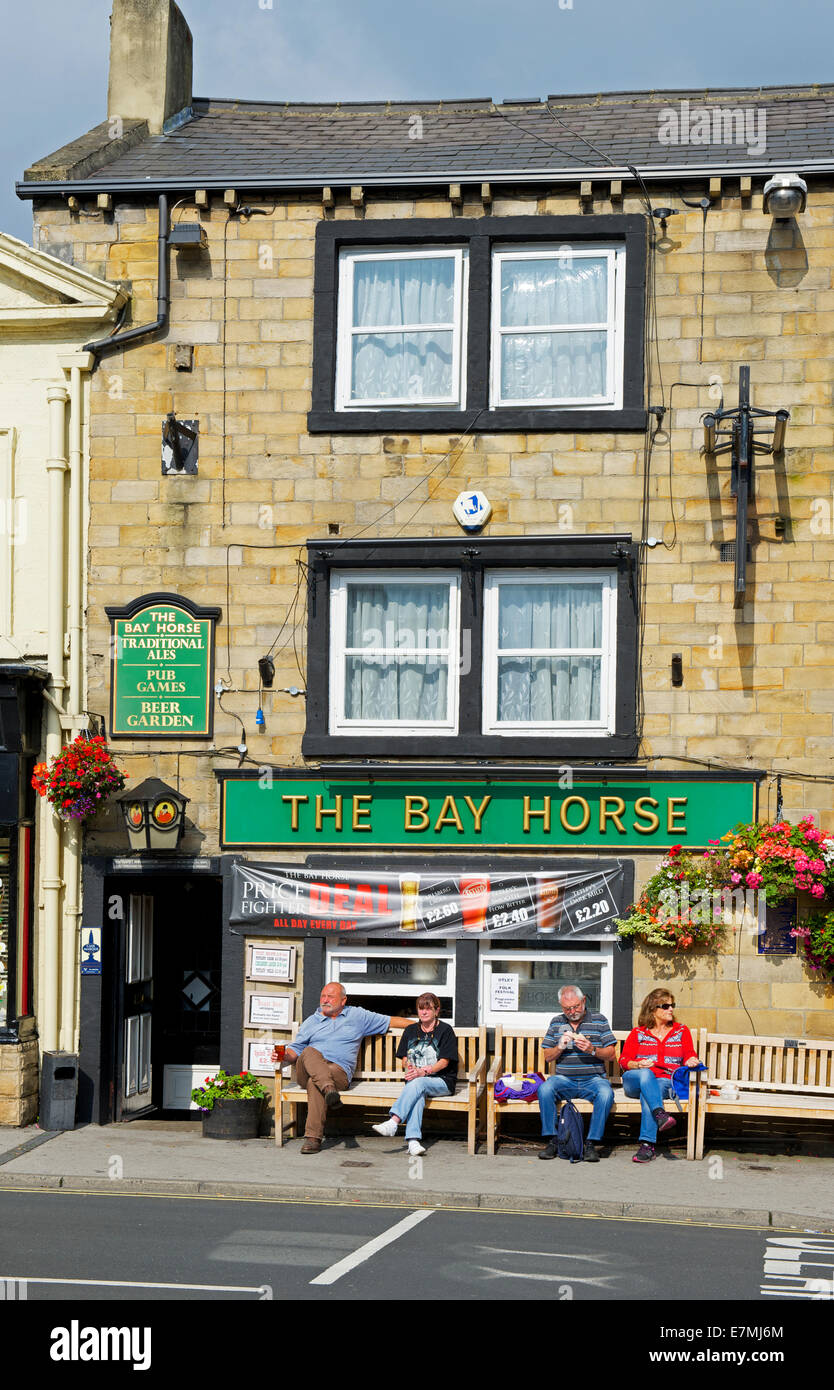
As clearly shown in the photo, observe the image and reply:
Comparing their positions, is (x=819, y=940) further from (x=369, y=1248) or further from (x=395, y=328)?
(x=395, y=328)

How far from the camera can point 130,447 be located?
15102mm

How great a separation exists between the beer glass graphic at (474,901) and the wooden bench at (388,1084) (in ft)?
3.16

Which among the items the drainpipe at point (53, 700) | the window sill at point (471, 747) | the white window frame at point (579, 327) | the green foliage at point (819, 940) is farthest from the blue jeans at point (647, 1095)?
the white window frame at point (579, 327)

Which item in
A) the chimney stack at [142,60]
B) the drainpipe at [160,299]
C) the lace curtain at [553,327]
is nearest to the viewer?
the lace curtain at [553,327]

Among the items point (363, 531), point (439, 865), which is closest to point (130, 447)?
point (363, 531)

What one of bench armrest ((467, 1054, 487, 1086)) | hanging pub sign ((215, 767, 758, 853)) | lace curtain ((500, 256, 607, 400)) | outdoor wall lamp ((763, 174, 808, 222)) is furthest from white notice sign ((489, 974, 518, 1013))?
outdoor wall lamp ((763, 174, 808, 222))

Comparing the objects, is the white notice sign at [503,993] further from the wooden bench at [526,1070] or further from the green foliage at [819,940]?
the green foliage at [819,940]

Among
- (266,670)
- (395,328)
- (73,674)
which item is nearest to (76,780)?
(73,674)

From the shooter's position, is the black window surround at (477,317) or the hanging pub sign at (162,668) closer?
the black window surround at (477,317)

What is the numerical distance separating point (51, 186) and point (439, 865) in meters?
7.45

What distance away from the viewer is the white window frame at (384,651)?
14.7m

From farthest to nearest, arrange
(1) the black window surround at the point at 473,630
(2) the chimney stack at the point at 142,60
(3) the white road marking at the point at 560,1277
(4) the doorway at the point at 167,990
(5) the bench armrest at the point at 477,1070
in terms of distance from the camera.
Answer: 1. (2) the chimney stack at the point at 142,60
2. (4) the doorway at the point at 167,990
3. (1) the black window surround at the point at 473,630
4. (5) the bench armrest at the point at 477,1070
5. (3) the white road marking at the point at 560,1277

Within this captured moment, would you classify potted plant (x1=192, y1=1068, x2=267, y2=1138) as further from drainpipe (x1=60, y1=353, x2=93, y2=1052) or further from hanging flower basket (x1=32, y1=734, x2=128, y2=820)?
hanging flower basket (x1=32, y1=734, x2=128, y2=820)
